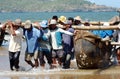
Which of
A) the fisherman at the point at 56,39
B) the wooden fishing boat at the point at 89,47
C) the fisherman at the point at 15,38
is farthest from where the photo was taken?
the fisherman at the point at 56,39

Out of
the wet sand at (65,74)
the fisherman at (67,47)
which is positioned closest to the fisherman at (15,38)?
the wet sand at (65,74)

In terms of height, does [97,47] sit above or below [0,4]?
above

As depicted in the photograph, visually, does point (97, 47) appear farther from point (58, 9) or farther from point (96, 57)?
point (58, 9)

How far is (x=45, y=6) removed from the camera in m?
184

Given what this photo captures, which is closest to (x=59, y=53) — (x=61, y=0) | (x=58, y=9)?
(x=58, y=9)

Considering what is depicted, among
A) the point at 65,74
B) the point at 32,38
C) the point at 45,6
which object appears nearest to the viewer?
the point at 65,74

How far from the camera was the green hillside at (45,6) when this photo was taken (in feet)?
584

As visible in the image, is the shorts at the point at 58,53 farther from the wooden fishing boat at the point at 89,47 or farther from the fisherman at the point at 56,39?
the wooden fishing boat at the point at 89,47

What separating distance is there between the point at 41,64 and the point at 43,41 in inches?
27.5

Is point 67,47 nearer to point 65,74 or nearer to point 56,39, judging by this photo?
point 56,39

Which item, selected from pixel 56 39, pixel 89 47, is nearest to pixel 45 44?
pixel 56 39

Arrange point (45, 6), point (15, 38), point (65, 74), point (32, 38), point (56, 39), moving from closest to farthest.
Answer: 1. point (65, 74)
2. point (15, 38)
3. point (32, 38)
4. point (56, 39)
5. point (45, 6)

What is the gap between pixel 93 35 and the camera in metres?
12.9

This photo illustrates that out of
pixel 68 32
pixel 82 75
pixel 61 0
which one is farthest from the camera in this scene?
pixel 61 0
